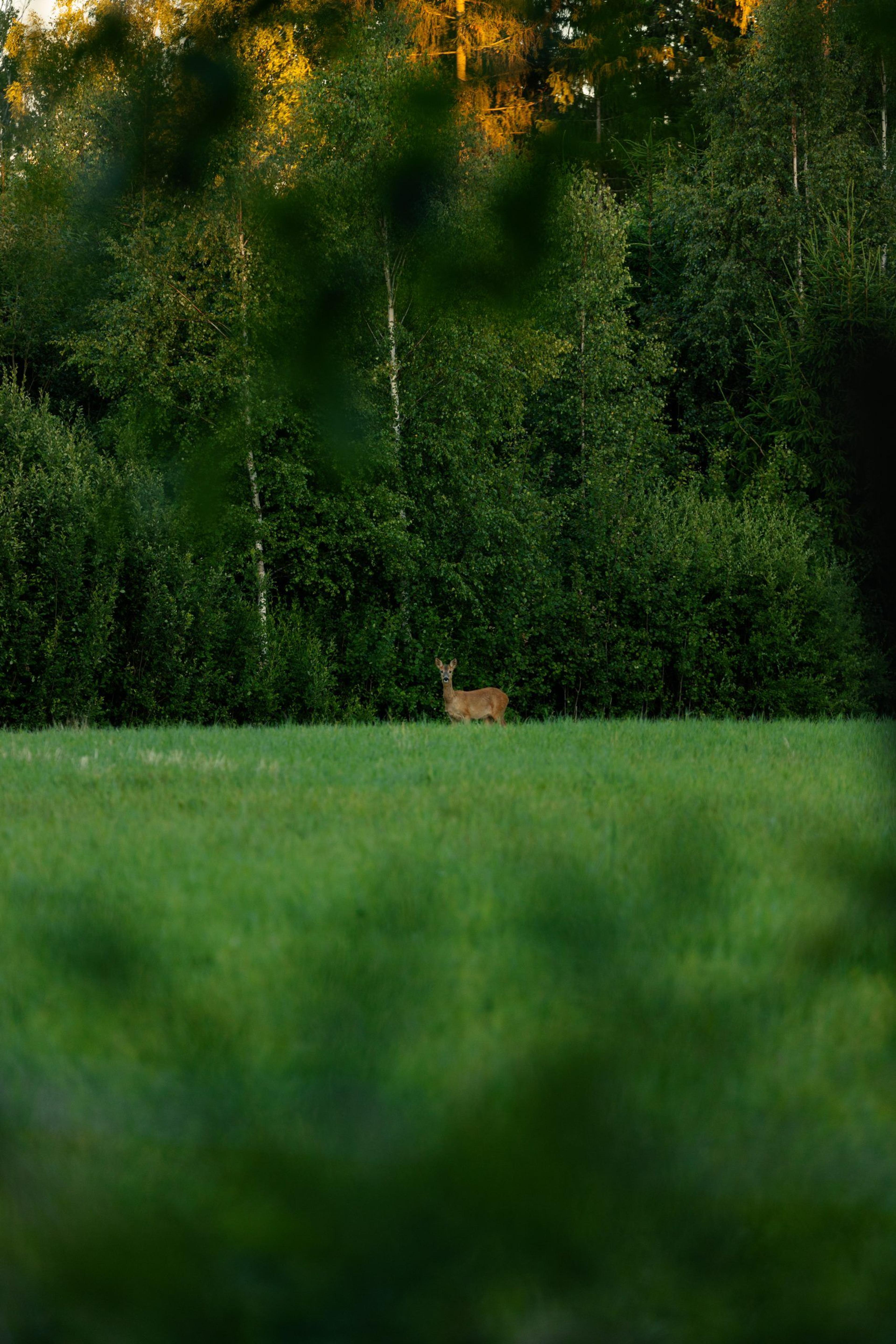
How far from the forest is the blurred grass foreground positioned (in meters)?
0.53

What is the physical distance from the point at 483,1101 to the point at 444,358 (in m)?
10.5

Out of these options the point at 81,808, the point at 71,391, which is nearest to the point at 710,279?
the point at 71,391

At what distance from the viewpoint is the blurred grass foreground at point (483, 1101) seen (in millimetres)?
2037

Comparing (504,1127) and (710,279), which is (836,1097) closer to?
(504,1127)

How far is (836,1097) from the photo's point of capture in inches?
134

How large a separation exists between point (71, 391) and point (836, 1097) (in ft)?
101

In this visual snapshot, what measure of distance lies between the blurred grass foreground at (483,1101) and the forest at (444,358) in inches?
21.0

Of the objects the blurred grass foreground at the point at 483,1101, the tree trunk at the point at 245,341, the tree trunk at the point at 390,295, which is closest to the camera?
the blurred grass foreground at the point at 483,1101

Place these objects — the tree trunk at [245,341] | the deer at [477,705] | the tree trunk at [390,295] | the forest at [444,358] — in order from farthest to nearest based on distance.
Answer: the deer at [477,705]
the tree trunk at [245,341]
the tree trunk at [390,295]
the forest at [444,358]

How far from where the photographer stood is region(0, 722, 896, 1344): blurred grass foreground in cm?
204

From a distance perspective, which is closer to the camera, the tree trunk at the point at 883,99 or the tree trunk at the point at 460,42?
the tree trunk at the point at 883,99

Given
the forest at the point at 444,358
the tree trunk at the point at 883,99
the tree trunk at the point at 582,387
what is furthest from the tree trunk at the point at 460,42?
the tree trunk at the point at 582,387

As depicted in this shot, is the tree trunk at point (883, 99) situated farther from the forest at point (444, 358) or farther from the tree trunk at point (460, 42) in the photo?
the tree trunk at point (460, 42)

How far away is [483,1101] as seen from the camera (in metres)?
2.08
